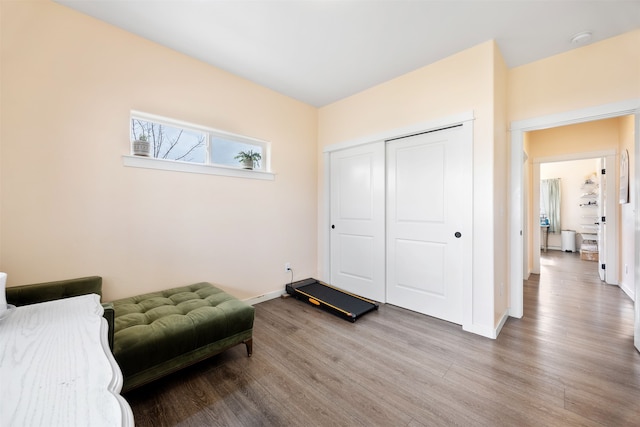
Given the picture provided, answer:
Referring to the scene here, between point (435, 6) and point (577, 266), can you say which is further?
point (577, 266)

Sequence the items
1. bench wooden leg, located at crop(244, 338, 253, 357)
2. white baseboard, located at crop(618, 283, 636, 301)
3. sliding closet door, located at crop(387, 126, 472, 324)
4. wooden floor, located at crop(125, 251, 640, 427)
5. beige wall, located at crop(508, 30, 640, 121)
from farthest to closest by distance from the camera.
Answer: white baseboard, located at crop(618, 283, 636, 301) → sliding closet door, located at crop(387, 126, 472, 324) → beige wall, located at crop(508, 30, 640, 121) → bench wooden leg, located at crop(244, 338, 253, 357) → wooden floor, located at crop(125, 251, 640, 427)

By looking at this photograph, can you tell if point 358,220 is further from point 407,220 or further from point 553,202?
point 553,202

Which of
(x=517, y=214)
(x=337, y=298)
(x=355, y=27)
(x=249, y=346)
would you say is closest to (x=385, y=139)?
(x=355, y=27)

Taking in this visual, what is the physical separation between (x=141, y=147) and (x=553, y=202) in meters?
9.10

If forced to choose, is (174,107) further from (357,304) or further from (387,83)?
(357,304)

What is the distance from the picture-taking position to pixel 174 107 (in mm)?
2439

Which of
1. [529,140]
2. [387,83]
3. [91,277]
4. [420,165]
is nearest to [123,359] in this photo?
[91,277]

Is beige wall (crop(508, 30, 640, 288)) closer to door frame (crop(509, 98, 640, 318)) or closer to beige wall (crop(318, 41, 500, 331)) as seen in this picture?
door frame (crop(509, 98, 640, 318))

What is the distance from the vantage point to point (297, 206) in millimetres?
3545

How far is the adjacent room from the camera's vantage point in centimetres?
157

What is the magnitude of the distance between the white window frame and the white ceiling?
70 centimetres

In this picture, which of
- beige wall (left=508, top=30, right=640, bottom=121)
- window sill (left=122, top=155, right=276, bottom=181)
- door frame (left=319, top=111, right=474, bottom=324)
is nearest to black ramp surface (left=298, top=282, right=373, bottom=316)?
door frame (left=319, top=111, right=474, bottom=324)

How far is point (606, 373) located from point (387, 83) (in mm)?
3193

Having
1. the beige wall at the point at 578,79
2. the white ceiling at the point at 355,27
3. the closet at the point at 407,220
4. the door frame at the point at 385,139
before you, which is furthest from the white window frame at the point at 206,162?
the beige wall at the point at 578,79
